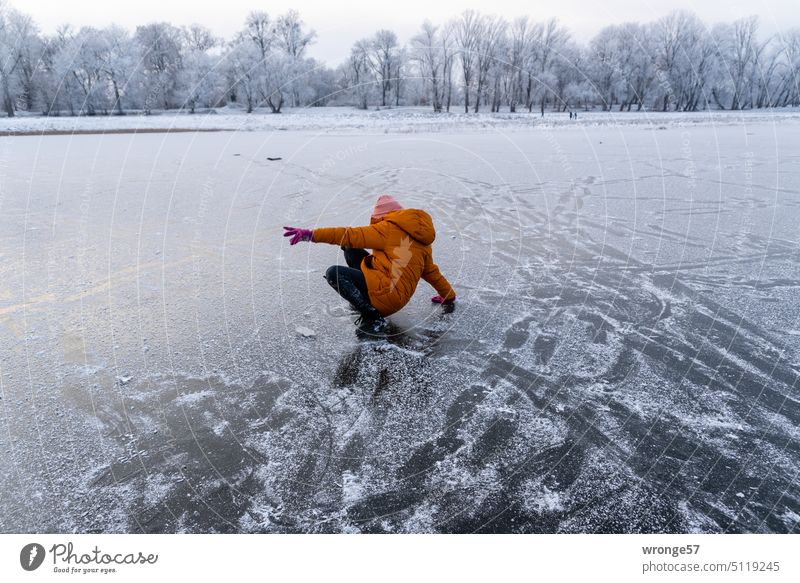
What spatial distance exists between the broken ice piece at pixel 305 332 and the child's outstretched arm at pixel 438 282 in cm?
117

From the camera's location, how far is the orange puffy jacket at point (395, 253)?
4.50m

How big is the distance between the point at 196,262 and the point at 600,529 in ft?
18.0

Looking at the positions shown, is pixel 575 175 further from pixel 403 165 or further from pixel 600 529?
pixel 600 529

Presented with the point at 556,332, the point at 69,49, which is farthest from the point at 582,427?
the point at 69,49

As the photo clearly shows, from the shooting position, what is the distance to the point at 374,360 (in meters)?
4.29

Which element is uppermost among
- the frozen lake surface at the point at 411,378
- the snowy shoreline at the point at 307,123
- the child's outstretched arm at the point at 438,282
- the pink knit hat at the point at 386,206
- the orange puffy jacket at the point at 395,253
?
the snowy shoreline at the point at 307,123

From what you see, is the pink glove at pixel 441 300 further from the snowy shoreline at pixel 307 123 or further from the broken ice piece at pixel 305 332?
the snowy shoreline at pixel 307 123

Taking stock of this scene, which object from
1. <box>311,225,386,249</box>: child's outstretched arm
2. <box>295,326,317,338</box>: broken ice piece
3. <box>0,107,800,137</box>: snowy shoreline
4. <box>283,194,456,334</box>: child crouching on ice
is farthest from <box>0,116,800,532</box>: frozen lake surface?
<box>0,107,800,137</box>: snowy shoreline

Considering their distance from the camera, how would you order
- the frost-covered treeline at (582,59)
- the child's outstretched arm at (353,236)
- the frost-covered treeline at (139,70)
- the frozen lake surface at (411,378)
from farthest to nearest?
the frost-covered treeline at (139,70)
the frost-covered treeline at (582,59)
the child's outstretched arm at (353,236)
the frozen lake surface at (411,378)

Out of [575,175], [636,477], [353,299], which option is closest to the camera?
[636,477]

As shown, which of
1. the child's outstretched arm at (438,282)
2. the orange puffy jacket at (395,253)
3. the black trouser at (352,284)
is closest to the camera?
the orange puffy jacket at (395,253)

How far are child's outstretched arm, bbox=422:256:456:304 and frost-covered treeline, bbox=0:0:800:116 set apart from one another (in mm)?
6291

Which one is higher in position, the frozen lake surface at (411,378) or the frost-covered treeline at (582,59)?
the frost-covered treeline at (582,59)

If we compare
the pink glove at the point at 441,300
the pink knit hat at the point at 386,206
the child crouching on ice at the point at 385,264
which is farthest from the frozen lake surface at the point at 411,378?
the pink knit hat at the point at 386,206
